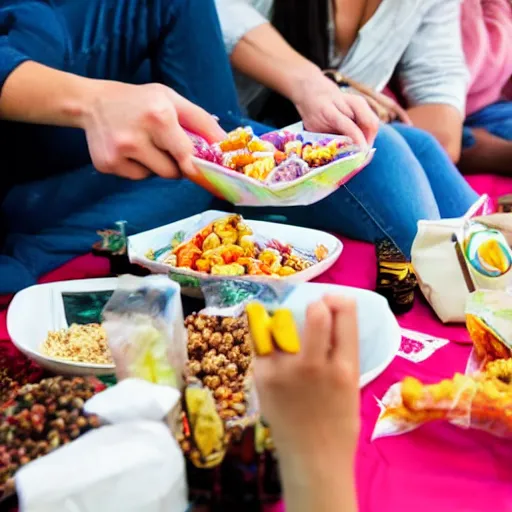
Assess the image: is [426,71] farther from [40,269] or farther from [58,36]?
[40,269]

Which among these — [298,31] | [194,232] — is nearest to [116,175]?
[194,232]

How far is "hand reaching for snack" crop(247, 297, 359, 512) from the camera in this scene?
365mm

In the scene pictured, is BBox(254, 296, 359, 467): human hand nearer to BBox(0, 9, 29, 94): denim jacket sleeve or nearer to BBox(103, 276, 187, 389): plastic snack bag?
BBox(103, 276, 187, 389): plastic snack bag

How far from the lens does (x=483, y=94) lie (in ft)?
5.64

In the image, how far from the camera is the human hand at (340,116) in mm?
901

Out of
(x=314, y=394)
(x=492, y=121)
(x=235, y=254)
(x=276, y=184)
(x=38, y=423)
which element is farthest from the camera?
(x=492, y=121)

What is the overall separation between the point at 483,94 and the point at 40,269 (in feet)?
4.26

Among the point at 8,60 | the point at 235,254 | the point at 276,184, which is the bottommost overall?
the point at 235,254

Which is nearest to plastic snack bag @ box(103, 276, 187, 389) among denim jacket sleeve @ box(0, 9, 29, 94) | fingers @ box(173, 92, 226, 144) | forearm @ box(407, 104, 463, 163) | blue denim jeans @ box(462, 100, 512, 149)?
fingers @ box(173, 92, 226, 144)

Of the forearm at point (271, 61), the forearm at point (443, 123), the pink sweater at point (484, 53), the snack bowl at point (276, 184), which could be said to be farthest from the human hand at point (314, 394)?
the pink sweater at point (484, 53)

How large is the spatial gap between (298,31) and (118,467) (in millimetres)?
1189

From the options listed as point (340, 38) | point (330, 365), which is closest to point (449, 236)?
point (330, 365)

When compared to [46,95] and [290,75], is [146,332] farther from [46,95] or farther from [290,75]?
[290,75]

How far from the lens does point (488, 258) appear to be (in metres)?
0.72
